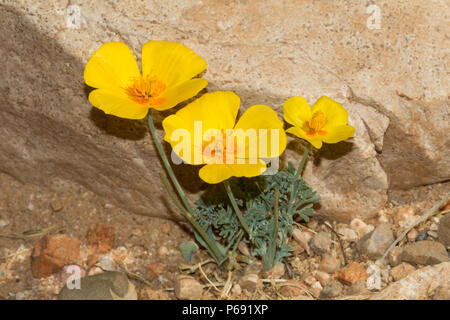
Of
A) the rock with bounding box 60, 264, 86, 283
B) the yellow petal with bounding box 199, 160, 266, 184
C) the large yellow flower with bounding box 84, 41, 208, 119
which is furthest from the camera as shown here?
the rock with bounding box 60, 264, 86, 283

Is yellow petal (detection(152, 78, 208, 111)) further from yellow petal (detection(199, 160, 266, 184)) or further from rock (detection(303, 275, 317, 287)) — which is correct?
rock (detection(303, 275, 317, 287))

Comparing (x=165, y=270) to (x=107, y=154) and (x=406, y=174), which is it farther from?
(x=406, y=174)

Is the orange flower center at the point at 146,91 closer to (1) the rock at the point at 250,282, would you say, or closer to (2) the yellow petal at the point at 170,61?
(2) the yellow petal at the point at 170,61

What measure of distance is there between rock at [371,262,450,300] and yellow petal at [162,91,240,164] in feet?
3.01

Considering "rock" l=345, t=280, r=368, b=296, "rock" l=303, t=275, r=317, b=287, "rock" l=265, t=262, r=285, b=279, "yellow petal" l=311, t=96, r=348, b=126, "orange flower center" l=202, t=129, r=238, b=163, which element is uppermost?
"yellow petal" l=311, t=96, r=348, b=126

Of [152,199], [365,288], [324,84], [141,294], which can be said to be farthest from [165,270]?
[324,84]

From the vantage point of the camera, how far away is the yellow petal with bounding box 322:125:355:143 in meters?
2.23

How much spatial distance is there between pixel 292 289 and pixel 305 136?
2.29 ft

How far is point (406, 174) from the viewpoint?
9.00 ft

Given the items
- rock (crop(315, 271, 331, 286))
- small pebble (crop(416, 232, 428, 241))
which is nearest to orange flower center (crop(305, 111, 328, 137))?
rock (crop(315, 271, 331, 286))

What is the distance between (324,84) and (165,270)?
111 cm

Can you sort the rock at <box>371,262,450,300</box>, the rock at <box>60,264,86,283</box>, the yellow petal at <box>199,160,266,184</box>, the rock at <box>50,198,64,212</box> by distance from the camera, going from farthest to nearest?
1. the rock at <box>50,198,64,212</box>
2. the rock at <box>60,264,86,283</box>
3. the rock at <box>371,262,450,300</box>
4. the yellow petal at <box>199,160,266,184</box>

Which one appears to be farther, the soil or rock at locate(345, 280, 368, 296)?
the soil

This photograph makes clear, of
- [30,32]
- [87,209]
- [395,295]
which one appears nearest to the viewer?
[395,295]
